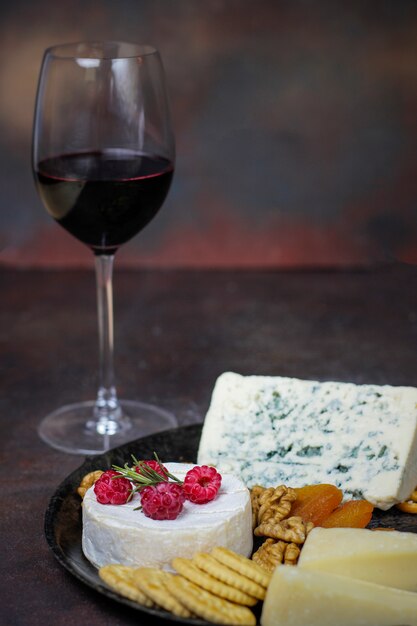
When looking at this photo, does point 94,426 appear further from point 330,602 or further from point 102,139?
point 330,602

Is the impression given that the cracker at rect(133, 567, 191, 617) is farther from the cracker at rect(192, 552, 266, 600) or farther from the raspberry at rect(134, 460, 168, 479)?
the raspberry at rect(134, 460, 168, 479)

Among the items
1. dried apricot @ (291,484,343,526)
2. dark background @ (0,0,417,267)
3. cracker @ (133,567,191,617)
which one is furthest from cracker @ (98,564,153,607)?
dark background @ (0,0,417,267)

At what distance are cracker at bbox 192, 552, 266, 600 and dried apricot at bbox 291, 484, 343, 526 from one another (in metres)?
0.24

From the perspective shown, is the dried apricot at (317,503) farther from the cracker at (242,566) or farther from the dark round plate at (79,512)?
the cracker at (242,566)

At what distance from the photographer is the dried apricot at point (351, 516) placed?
143cm

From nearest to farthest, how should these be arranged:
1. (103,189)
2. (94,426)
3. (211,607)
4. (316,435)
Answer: (211,607) < (316,435) < (103,189) < (94,426)

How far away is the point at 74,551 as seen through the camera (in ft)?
4.52

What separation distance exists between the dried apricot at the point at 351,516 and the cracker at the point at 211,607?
26 centimetres

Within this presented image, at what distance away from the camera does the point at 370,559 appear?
1.25m

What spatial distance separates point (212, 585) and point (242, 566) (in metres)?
0.04

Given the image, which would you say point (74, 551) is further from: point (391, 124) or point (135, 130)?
point (391, 124)

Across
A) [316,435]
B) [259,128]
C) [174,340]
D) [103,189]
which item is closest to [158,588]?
[316,435]

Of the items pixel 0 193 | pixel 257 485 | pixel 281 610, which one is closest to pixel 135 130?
pixel 257 485

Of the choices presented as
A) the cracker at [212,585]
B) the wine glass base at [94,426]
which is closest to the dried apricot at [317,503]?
the cracker at [212,585]
